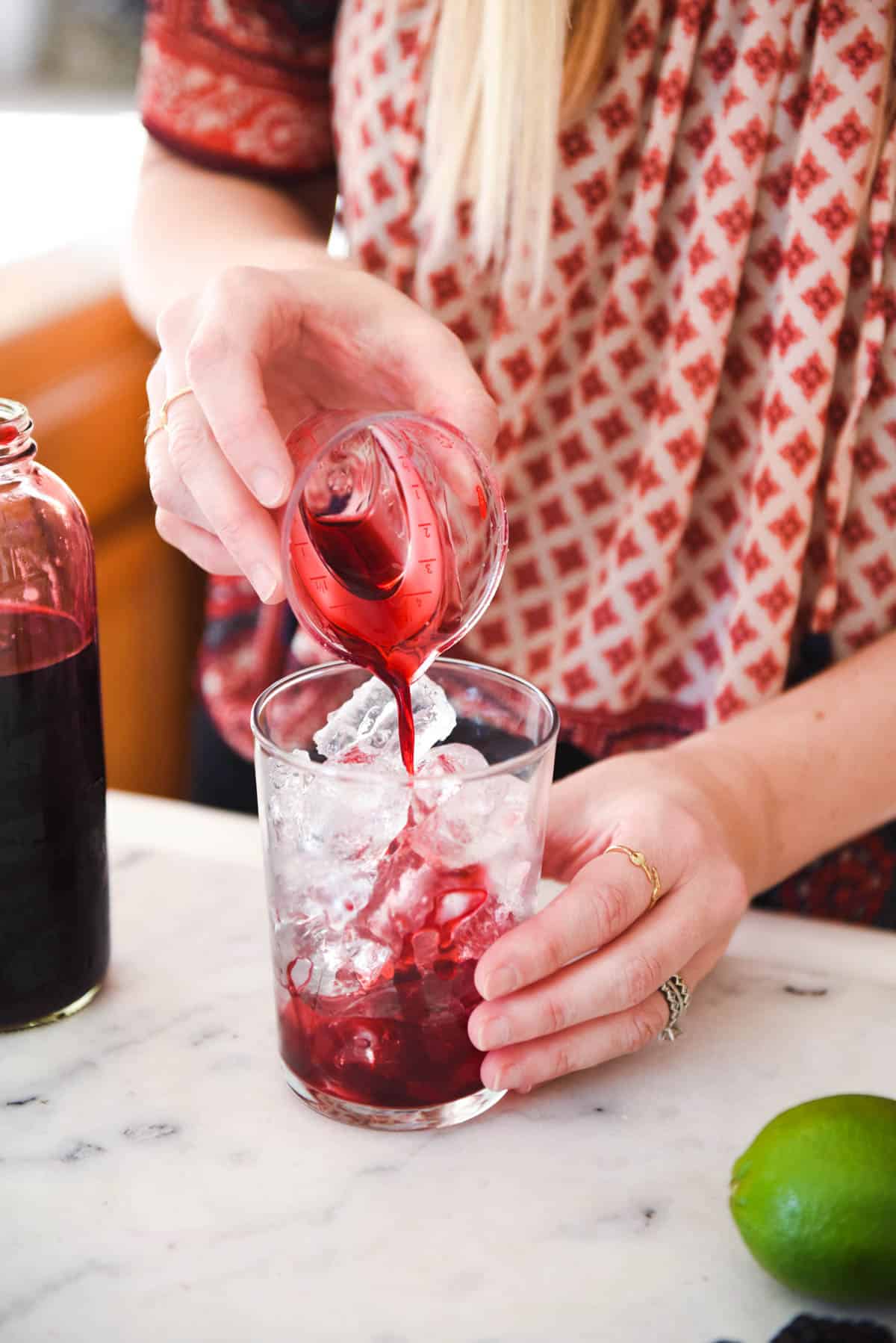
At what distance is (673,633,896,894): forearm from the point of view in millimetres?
1054

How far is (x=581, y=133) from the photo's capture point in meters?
1.21

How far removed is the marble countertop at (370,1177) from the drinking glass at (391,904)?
0.03 m

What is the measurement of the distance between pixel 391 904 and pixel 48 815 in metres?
0.22

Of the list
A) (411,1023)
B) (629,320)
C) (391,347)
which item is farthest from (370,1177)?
(629,320)

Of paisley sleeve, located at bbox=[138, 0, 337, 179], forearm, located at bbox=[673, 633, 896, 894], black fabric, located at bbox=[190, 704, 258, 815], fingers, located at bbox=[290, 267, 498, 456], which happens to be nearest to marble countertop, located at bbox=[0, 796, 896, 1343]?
forearm, located at bbox=[673, 633, 896, 894]

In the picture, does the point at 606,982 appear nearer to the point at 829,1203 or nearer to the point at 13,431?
the point at 829,1203

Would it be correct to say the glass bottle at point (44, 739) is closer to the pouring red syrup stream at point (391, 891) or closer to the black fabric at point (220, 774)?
the pouring red syrup stream at point (391, 891)

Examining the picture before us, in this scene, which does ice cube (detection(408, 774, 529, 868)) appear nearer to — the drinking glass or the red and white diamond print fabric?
the drinking glass

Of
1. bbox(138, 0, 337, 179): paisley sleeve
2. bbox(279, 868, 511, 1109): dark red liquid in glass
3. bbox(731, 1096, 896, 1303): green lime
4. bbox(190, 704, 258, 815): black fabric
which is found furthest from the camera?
bbox(190, 704, 258, 815): black fabric

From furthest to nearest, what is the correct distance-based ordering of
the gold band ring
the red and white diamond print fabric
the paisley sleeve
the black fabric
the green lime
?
the black fabric, the paisley sleeve, the red and white diamond print fabric, the gold band ring, the green lime

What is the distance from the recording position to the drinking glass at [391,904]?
2.36 feet

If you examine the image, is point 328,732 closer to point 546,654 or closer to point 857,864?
point 546,654

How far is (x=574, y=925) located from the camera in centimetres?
77

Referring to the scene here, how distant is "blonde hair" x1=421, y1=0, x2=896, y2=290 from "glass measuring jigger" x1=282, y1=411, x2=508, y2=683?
425mm
